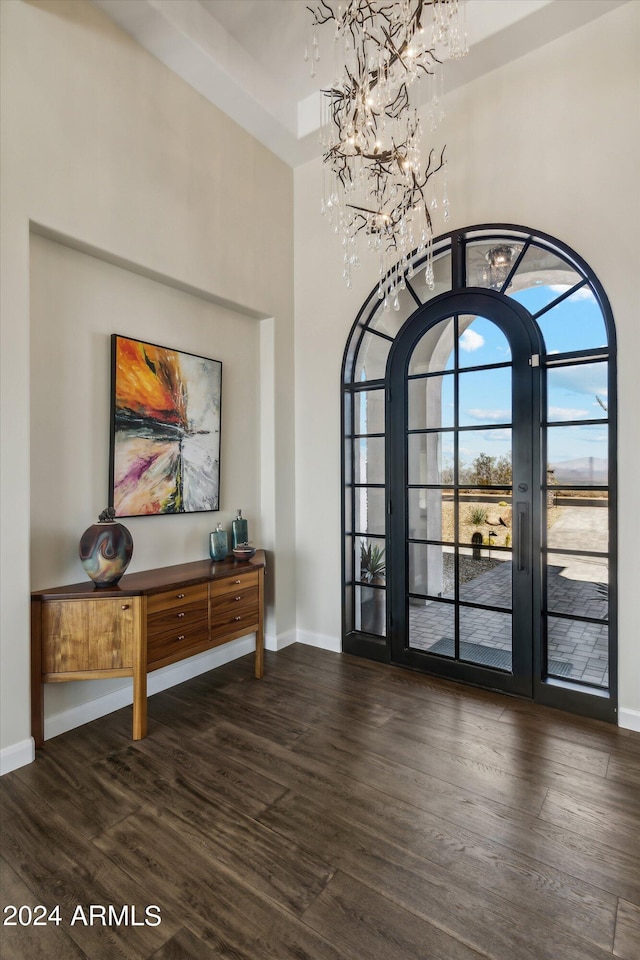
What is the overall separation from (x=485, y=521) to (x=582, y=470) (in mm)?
653

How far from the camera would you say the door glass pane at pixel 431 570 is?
11.0ft

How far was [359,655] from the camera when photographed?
12.4ft

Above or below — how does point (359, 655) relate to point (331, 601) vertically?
below

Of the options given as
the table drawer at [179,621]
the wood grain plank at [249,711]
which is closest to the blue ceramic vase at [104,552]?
the table drawer at [179,621]

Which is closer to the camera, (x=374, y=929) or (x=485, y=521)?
(x=374, y=929)

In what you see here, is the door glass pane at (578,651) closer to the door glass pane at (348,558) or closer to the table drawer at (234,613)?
the door glass pane at (348,558)

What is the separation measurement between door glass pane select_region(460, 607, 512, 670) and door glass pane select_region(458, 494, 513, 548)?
18.1 inches

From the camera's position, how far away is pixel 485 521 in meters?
3.22

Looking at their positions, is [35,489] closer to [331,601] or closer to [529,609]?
[331,601]

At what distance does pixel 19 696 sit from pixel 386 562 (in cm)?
238

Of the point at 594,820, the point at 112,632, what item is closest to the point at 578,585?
the point at 594,820

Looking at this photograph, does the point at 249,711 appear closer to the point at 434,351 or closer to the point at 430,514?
the point at 430,514

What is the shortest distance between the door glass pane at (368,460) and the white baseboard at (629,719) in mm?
2020

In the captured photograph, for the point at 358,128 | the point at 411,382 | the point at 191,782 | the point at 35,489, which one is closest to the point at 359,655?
the point at 191,782
